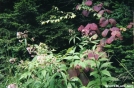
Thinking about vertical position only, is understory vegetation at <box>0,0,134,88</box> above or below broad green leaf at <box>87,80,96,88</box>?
above

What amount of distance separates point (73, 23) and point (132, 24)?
995mm

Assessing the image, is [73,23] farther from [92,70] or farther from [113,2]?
[92,70]

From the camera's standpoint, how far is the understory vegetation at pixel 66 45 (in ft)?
7.69

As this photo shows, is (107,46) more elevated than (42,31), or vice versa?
(42,31)

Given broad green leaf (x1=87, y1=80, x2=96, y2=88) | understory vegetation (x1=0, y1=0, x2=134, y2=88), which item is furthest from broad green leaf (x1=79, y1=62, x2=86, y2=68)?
broad green leaf (x1=87, y1=80, x2=96, y2=88)

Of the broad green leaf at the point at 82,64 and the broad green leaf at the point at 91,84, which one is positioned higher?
the broad green leaf at the point at 82,64

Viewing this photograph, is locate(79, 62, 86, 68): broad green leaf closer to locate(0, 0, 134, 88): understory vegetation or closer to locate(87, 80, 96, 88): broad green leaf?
locate(0, 0, 134, 88): understory vegetation

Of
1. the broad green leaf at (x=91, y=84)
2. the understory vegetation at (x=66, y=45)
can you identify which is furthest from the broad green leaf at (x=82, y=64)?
the broad green leaf at (x=91, y=84)

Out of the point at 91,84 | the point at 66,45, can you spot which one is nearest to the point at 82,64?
the point at 91,84

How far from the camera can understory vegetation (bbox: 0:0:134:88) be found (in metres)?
2.34

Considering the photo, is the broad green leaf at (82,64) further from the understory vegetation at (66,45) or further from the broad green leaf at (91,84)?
the broad green leaf at (91,84)

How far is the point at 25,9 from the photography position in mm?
3215

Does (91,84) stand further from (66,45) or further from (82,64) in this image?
(66,45)

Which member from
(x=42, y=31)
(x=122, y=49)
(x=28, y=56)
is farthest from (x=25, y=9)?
(x=122, y=49)
